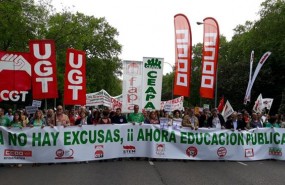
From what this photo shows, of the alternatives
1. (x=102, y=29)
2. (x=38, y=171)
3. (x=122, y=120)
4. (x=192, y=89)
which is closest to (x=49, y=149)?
(x=38, y=171)

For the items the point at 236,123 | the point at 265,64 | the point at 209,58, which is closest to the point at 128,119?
the point at 236,123

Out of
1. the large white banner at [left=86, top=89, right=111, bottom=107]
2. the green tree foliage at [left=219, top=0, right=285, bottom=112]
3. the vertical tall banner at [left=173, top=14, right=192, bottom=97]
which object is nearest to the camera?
the vertical tall banner at [left=173, top=14, right=192, bottom=97]

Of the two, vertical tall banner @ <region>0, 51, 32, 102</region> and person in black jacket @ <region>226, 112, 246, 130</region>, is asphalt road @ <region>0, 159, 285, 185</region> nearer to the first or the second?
person in black jacket @ <region>226, 112, 246, 130</region>

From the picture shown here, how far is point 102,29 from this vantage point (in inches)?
2847

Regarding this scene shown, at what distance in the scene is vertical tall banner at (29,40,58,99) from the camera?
14416 mm

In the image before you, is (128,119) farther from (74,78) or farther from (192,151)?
(192,151)

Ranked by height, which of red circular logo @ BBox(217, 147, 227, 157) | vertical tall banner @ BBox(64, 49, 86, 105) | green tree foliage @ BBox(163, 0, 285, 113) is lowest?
red circular logo @ BBox(217, 147, 227, 157)

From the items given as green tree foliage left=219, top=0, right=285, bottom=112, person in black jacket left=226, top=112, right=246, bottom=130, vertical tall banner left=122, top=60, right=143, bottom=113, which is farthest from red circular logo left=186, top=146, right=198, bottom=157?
green tree foliage left=219, top=0, right=285, bottom=112

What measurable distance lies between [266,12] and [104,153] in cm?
4535

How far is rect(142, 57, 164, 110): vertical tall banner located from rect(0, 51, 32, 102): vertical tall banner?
13.9 feet

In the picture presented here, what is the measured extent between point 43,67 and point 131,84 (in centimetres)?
363

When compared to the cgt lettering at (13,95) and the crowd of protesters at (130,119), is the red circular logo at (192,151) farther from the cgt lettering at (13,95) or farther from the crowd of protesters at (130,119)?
the cgt lettering at (13,95)

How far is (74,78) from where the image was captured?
15.1 m

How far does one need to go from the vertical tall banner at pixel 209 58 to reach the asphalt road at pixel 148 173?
201 inches
